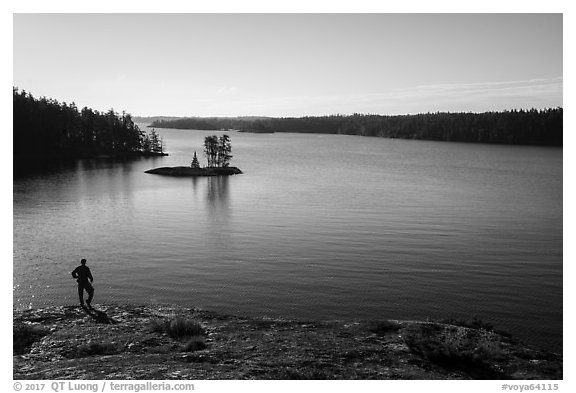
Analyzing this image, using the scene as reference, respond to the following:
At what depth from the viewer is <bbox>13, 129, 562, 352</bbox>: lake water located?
2380 centimetres

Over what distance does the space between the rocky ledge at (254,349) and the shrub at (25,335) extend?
0.12ft

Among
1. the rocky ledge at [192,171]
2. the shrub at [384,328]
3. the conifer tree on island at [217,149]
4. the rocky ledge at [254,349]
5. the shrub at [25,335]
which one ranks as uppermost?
the conifer tree on island at [217,149]

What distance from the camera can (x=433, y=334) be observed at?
58.5 feet

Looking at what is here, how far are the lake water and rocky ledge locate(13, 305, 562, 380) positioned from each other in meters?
3.37

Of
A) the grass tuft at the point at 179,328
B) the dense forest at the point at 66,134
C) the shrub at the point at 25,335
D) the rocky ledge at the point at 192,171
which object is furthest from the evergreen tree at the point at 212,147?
the grass tuft at the point at 179,328

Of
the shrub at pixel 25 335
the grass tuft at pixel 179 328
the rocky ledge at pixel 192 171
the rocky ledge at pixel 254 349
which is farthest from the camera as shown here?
the rocky ledge at pixel 192 171

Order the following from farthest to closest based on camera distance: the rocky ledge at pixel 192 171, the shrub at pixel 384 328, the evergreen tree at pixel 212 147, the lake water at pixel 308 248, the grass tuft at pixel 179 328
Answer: the evergreen tree at pixel 212 147 < the rocky ledge at pixel 192 171 < the lake water at pixel 308 248 < the shrub at pixel 384 328 < the grass tuft at pixel 179 328

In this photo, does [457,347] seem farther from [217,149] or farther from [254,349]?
[217,149]

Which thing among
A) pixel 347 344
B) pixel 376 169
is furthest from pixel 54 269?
pixel 376 169

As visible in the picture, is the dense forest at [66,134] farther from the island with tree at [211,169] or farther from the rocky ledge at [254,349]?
the rocky ledge at [254,349]

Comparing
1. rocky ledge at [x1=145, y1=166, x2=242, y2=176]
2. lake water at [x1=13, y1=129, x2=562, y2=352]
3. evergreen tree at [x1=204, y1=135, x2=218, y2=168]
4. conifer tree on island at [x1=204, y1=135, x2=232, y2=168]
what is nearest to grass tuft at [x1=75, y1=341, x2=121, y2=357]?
lake water at [x1=13, y1=129, x2=562, y2=352]

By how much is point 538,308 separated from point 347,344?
12.9m

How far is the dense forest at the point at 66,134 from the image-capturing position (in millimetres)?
98250
